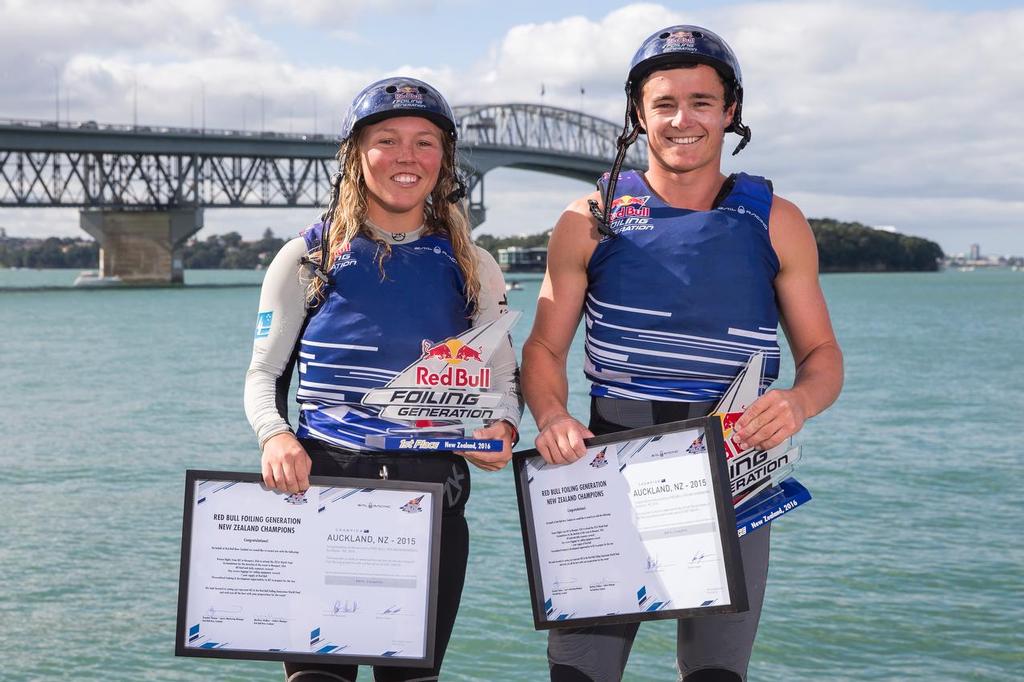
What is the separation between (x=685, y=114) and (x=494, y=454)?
1.06m

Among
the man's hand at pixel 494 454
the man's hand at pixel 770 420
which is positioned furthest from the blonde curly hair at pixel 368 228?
the man's hand at pixel 770 420

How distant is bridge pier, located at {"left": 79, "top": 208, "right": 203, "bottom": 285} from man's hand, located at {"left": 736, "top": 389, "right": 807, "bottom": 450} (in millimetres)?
83202

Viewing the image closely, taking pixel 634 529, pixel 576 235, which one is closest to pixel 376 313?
pixel 576 235

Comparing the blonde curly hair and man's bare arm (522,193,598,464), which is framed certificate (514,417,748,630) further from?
the blonde curly hair

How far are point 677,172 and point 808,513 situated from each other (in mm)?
12489

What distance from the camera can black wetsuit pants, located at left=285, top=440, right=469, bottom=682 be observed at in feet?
10.4

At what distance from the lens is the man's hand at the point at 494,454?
3.13m

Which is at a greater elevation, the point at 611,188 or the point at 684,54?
the point at 684,54

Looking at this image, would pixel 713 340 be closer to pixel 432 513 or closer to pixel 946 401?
pixel 432 513

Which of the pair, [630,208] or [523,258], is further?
[523,258]

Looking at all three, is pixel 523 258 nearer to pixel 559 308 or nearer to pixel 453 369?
pixel 559 308

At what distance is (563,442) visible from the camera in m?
3.05

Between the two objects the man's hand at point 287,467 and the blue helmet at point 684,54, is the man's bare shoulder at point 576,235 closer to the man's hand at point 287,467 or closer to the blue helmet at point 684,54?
the blue helmet at point 684,54

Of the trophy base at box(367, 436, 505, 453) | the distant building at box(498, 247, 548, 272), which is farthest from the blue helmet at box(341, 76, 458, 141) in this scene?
the distant building at box(498, 247, 548, 272)
